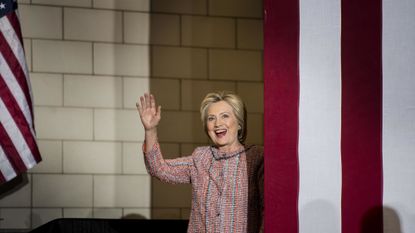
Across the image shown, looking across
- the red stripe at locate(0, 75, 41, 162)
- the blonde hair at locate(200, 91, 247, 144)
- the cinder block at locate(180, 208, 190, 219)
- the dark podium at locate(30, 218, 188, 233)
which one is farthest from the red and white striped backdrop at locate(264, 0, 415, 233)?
the cinder block at locate(180, 208, 190, 219)

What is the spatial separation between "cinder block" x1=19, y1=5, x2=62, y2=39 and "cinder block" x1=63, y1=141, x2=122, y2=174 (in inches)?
28.3

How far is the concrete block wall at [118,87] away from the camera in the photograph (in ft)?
10.9

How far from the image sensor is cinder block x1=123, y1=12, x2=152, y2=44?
3.46 m

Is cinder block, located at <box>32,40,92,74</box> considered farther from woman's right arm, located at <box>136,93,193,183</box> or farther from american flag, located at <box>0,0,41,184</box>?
woman's right arm, located at <box>136,93,193,183</box>

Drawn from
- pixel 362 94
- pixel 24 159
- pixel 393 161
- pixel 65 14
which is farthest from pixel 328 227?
pixel 65 14

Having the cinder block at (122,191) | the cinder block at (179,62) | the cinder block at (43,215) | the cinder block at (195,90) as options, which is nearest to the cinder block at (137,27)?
the cinder block at (179,62)

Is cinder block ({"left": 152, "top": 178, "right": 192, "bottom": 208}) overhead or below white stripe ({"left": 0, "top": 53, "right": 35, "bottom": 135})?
below

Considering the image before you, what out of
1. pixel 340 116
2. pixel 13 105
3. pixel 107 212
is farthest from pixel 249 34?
pixel 340 116

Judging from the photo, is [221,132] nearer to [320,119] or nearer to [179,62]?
[320,119]

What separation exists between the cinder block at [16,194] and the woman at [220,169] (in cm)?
148

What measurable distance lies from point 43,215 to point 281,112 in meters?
2.27

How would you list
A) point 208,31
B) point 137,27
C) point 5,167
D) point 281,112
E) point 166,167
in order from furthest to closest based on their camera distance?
point 208,31 → point 137,27 → point 5,167 → point 166,167 → point 281,112

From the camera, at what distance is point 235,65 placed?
3.61m

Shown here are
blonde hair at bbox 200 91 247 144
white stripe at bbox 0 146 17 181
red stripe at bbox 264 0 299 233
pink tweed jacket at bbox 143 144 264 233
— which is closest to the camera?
red stripe at bbox 264 0 299 233
